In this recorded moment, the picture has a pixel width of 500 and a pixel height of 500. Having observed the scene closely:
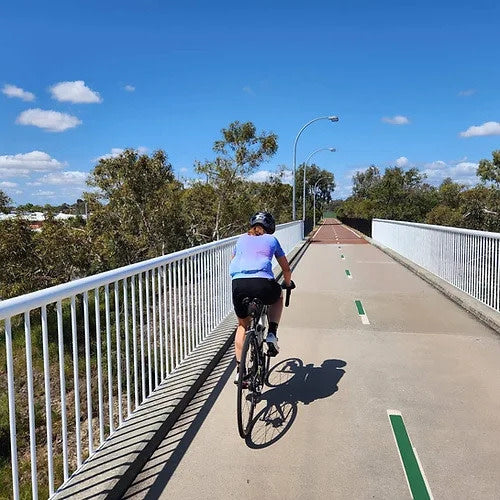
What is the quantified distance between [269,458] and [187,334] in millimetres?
2596

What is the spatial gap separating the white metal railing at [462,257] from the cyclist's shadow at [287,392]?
4023 millimetres

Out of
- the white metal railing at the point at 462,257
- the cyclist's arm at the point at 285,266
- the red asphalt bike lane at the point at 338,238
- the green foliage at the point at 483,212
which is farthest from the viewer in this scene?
the green foliage at the point at 483,212

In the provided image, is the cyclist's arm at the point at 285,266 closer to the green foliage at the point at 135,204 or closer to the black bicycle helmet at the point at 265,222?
the black bicycle helmet at the point at 265,222

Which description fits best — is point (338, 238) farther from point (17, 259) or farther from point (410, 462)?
point (410, 462)

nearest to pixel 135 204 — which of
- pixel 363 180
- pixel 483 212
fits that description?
pixel 483 212

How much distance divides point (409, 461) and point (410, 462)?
0.06ft

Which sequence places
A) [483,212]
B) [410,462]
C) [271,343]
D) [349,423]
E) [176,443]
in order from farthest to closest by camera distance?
[483,212] < [271,343] < [349,423] < [176,443] < [410,462]

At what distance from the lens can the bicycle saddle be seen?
4.18 metres

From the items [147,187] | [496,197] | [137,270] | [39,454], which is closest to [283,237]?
[147,187]

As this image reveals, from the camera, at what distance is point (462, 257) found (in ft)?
34.1

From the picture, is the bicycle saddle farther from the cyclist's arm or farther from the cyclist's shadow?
the cyclist's shadow

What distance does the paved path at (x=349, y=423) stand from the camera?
3.20 metres

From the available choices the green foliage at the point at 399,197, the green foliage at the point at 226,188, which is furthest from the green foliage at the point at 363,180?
→ the green foliage at the point at 226,188

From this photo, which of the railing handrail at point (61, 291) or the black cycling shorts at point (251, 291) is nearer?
the railing handrail at point (61, 291)
